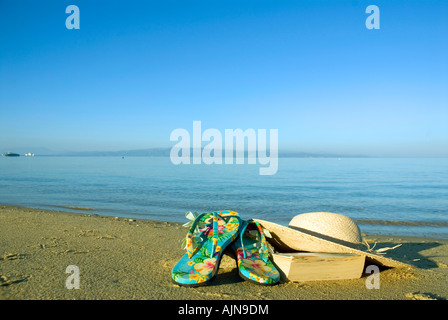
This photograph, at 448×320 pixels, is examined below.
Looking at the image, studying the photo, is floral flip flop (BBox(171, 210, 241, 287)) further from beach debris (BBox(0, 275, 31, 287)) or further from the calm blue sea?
the calm blue sea

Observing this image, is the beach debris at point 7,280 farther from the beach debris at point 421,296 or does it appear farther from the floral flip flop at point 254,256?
the beach debris at point 421,296

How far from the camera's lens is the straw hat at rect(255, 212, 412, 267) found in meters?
4.07

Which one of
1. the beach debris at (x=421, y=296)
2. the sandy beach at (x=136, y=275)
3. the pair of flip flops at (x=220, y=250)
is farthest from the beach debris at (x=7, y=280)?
the beach debris at (x=421, y=296)

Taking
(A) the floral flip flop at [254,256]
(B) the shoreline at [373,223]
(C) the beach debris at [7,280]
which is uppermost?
(A) the floral flip flop at [254,256]

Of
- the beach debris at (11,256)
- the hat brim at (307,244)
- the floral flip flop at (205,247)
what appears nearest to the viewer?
the floral flip flop at (205,247)

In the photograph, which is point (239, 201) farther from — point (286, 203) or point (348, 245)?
point (348, 245)

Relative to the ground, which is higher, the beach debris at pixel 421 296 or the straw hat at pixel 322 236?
the straw hat at pixel 322 236

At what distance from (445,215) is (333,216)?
8.88 metres

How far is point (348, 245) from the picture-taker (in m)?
4.23

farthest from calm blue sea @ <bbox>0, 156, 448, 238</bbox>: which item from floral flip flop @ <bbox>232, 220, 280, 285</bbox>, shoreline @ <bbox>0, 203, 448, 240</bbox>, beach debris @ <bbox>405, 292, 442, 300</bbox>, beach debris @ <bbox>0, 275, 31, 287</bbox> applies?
beach debris @ <bbox>0, 275, 31, 287</bbox>

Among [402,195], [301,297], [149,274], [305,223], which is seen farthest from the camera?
[402,195]

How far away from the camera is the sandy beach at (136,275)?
3502mm

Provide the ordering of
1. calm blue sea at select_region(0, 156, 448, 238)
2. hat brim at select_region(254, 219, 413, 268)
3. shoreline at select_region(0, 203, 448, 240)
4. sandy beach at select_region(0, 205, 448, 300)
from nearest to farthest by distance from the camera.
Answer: sandy beach at select_region(0, 205, 448, 300) → hat brim at select_region(254, 219, 413, 268) → shoreline at select_region(0, 203, 448, 240) → calm blue sea at select_region(0, 156, 448, 238)
